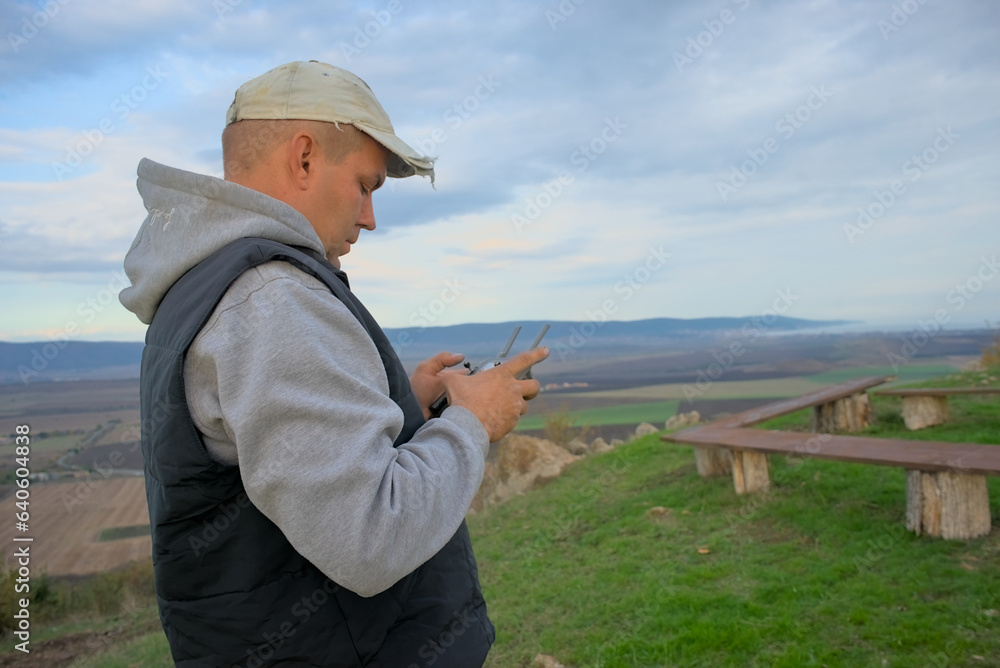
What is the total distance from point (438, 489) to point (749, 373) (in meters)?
53.8

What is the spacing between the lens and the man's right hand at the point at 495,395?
144 centimetres

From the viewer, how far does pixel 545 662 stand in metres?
4.26

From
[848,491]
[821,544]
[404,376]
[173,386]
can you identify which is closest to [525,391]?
[404,376]

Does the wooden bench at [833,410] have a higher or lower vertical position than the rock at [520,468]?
higher

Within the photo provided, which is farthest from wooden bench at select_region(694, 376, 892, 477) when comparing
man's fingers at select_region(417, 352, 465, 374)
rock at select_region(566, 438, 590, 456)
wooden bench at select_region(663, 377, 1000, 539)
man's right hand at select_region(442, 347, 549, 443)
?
man's right hand at select_region(442, 347, 549, 443)

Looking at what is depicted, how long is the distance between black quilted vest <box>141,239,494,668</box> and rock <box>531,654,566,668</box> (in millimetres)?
3126

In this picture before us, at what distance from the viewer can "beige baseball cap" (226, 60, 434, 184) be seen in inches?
57.2

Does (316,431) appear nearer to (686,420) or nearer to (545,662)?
(545,662)

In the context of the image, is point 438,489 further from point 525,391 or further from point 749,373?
point 749,373

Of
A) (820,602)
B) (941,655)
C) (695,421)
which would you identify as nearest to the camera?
(941,655)

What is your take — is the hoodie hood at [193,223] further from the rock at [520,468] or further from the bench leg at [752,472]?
the rock at [520,468]

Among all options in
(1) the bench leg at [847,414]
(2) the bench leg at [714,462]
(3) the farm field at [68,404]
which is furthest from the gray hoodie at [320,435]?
(3) the farm field at [68,404]

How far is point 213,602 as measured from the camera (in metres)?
1.30

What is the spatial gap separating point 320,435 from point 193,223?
60 centimetres
